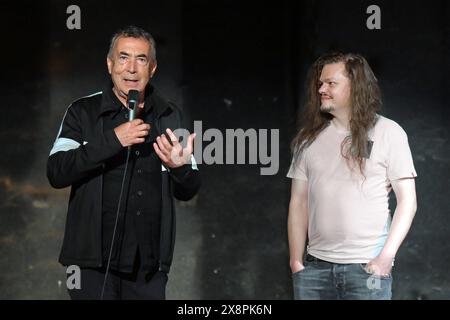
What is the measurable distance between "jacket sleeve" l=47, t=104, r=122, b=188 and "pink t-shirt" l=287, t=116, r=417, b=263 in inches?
31.3

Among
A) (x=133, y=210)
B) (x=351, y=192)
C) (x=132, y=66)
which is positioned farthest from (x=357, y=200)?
(x=132, y=66)

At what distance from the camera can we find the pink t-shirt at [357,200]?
2.96 meters

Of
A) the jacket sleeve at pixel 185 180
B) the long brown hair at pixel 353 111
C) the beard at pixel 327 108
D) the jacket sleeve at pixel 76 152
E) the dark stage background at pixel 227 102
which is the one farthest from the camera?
the dark stage background at pixel 227 102

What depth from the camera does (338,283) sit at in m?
2.94

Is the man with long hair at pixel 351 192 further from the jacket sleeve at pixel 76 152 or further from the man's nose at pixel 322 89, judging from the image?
the jacket sleeve at pixel 76 152

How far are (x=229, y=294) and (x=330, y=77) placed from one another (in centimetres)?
167

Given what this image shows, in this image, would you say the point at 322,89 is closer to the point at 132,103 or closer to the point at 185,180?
the point at 185,180

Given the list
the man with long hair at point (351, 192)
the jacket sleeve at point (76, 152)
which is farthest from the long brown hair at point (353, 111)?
the jacket sleeve at point (76, 152)

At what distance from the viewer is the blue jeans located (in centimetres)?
290

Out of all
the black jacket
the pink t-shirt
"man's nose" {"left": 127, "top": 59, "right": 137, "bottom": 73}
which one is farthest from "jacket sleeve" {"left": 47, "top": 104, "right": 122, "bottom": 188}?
the pink t-shirt

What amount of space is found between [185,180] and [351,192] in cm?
61

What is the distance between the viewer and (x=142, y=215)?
9.39 feet

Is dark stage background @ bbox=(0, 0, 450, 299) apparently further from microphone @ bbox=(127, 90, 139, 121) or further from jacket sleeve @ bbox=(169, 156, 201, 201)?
microphone @ bbox=(127, 90, 139, 121)
